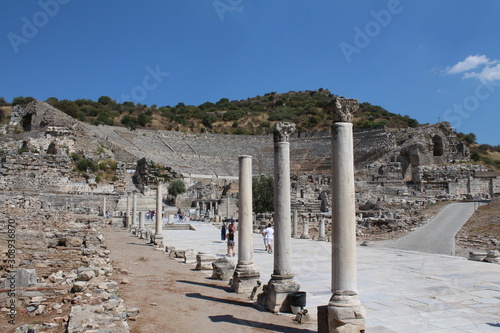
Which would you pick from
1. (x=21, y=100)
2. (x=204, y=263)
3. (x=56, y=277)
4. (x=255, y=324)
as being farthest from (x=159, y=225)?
(x=21, y=100)

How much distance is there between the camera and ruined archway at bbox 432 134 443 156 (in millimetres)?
62156

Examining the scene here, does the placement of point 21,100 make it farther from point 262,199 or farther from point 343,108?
point 343,108

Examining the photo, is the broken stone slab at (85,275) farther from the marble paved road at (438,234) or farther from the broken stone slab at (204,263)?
the marble paved road at (438,234)

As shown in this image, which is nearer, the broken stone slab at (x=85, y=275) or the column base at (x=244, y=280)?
the broken stone slab at (x=85, y=275)

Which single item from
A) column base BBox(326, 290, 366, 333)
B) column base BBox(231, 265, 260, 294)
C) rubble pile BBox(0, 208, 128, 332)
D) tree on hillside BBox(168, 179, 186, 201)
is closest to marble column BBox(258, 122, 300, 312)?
column base BBox(231, 265, 260, 294)

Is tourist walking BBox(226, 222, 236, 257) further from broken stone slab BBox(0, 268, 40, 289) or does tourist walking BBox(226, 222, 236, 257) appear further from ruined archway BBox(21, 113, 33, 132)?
ruined archway BBox(21, 113, 33, 132)

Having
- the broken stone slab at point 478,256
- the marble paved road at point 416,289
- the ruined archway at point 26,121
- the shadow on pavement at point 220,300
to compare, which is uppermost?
the ruined archway at point 26,121

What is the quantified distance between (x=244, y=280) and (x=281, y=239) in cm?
171

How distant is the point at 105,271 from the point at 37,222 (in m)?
11.7

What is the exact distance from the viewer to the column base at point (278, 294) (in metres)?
7.21

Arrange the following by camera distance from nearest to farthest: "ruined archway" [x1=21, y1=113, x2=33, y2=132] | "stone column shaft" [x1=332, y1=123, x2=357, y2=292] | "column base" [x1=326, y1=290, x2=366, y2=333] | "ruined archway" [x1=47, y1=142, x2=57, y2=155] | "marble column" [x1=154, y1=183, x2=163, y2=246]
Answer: "column base" [x1=326, y1=290, x2=366, y2=333]
"stone column shaft" [x1=332, y1=123, x2=357, y2=292]
"marble column" [x1=154, y1=183, x2=163, y2=246]
"ruined archway" [x1=47, y1=142, x2=57, y2=155]
"ruined archway" [x1=21, y1=113, x2=33, y2=132]

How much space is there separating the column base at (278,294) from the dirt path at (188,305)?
18 cm

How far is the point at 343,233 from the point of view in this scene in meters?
5.89

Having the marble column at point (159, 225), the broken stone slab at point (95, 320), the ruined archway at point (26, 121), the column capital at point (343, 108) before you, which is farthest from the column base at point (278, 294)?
the ruined archway at point (26, 121)
